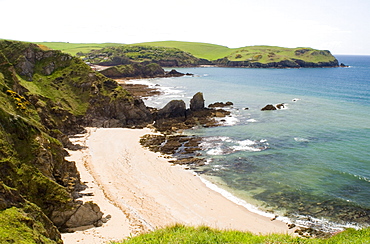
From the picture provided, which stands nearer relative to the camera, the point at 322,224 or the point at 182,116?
the point at 322,224

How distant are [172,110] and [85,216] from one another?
1789 inches

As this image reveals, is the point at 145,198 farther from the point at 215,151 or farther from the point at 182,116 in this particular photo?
the point at 182,116

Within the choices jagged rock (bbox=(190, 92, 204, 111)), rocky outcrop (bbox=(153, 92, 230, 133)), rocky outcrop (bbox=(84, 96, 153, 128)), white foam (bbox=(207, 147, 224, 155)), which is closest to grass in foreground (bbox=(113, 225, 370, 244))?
white foam (bbox=(207, 147, 224, 155))

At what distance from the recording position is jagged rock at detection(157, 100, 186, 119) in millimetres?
69812

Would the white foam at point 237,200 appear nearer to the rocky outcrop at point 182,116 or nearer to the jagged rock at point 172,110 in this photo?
the rocky outcrop at point 182,116

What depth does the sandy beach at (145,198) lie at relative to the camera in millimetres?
28297

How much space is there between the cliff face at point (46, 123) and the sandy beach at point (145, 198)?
2.67 meters

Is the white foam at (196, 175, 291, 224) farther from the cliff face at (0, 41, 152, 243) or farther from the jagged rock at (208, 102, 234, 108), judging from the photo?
the jagged rock at (208, 102, 234, 108)

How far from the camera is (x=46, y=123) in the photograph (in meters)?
47.8

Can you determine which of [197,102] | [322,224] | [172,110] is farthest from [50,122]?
[322,224]

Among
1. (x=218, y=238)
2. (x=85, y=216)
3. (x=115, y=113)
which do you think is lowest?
(x=85, y=216)

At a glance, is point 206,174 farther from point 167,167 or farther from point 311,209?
point 311,209

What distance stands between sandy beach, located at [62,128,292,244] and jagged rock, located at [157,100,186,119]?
20.2 metres

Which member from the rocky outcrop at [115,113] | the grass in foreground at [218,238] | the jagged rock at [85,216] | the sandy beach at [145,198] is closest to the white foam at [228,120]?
the rocky outcrop at [115,113]
